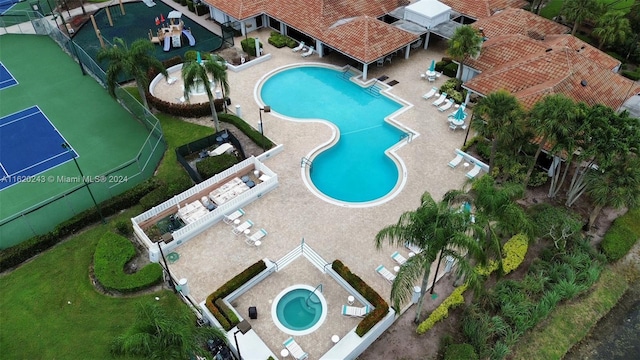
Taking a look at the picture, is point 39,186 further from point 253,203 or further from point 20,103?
point 253,203

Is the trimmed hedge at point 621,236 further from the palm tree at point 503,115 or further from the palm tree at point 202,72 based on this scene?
the palm tree at point 202,72

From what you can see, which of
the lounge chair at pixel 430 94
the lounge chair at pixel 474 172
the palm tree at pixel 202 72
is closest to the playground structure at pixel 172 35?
the palm tree at pixel 202 72

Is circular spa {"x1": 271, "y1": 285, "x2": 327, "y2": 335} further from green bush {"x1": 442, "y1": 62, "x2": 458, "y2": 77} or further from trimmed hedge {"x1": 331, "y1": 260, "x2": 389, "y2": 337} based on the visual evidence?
green bush {"x1": 442, "y1": 62, "x2": 458, "y2": 77}

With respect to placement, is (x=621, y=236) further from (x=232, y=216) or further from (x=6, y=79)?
(x=6, y=79)

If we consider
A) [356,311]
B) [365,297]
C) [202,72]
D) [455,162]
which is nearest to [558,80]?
[455,162]

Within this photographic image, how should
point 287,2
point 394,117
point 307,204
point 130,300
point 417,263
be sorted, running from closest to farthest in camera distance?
1. point 417,263
2. point 130,300
3. point 307,204
4. point 394,117
5. point 287,2

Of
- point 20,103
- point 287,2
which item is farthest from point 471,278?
point 20,103

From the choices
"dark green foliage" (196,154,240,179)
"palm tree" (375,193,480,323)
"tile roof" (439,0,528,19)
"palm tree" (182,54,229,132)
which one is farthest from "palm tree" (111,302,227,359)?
"tile roof" (439,0,528,19)
